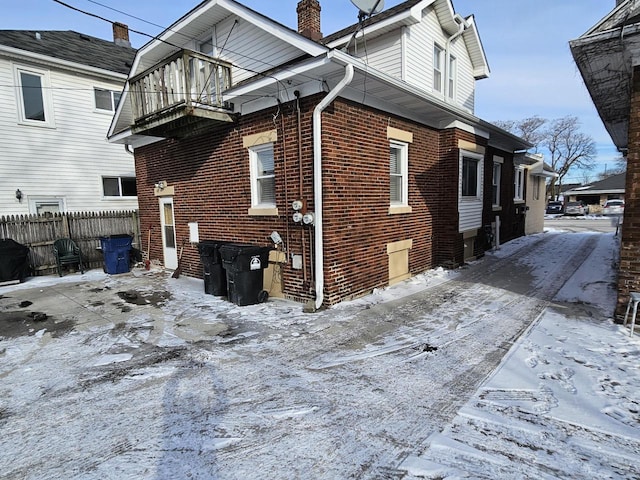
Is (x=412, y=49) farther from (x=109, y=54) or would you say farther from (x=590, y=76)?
(x=109, y=54)

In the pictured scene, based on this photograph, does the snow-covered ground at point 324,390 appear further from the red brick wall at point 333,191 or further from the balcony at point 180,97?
the balcony at point 180,97

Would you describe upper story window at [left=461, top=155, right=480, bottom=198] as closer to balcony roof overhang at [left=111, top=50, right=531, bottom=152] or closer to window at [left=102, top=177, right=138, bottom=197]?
balcony roof overhang at [left=111, top=50, right=531, bottom=152]

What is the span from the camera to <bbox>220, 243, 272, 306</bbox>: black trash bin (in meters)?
6.24

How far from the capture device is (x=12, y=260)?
8.65 meters

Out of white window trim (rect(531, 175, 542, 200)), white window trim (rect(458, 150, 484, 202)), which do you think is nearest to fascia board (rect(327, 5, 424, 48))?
white window trim (rect(458, 150, 484, 202))

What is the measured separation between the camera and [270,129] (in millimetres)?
6633

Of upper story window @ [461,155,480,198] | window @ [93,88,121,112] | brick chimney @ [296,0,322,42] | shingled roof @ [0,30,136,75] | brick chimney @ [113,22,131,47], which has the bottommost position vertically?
upper story window @ [461,155,480,198]

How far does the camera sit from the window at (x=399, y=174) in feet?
26.0

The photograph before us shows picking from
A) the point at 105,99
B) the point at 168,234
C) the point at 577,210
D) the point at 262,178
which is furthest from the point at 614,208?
the point at 105,99

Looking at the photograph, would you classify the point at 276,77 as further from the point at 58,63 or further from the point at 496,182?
the point at 58,63

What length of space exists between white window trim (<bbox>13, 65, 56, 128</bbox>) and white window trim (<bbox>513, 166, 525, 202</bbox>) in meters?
18.0

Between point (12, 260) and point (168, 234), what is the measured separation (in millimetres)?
3637

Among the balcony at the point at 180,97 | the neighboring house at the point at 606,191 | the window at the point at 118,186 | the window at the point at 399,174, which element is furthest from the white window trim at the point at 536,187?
the neighboring house at the point at 606,191

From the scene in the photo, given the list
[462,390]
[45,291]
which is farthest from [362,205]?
[45,291]
